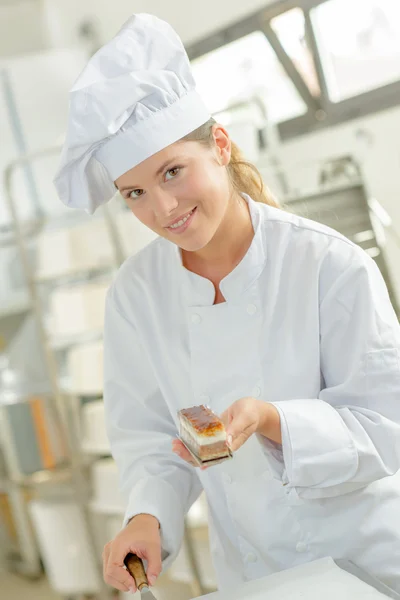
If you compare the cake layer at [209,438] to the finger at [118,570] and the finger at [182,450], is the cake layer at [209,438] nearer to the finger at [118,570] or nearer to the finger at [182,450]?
the finger at [182,450]

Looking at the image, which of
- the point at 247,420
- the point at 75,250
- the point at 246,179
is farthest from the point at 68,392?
the point at 247,420

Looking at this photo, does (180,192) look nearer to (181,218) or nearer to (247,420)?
(181,218)

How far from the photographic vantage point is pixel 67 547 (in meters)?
2.83

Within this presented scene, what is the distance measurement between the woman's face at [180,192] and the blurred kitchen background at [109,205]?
944 mm

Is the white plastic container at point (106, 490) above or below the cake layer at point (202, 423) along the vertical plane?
below

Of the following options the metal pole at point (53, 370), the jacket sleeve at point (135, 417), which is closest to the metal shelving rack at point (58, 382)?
the metal pole at point (53, 370)

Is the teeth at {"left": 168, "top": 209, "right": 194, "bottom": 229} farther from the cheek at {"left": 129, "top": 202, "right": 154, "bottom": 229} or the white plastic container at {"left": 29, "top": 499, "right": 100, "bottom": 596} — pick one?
the white plastic container at {"left": 29, "top": 499, "right": 100, "bottom": 596}

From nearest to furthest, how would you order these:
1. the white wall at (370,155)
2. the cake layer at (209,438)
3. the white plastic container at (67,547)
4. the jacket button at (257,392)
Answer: the cake layer at (209,438), the jacket button at (257,392), the white wall at (370,155), the white plastic container at (67,547)

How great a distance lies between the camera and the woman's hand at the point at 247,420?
837mm

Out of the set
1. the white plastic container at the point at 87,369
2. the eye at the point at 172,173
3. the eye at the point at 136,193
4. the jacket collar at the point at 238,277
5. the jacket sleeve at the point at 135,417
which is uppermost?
the eye at the point at 172,173

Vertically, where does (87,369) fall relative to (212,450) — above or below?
below

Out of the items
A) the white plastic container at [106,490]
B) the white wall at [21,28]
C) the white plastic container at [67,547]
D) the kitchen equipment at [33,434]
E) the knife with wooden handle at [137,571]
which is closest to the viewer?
the knife with wooden handle at [137,571]

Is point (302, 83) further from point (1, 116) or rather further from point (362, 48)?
point (1, 116)

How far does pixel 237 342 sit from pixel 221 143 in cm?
29
